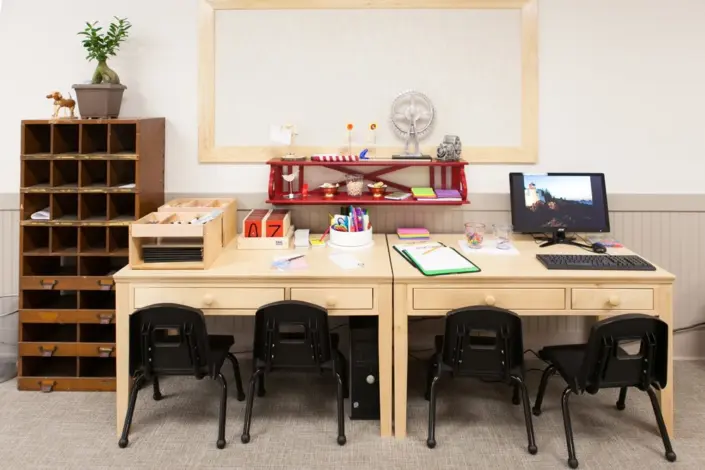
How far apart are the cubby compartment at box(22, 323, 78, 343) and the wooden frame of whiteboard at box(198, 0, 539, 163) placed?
3.78 feet

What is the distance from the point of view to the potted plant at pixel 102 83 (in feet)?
9.57

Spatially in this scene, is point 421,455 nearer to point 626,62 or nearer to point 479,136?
point 479,136

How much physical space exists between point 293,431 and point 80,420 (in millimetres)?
981

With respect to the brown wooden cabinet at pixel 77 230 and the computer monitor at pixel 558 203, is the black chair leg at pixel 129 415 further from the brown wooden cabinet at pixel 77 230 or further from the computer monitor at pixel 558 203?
the computer monitor at pixel 558 203

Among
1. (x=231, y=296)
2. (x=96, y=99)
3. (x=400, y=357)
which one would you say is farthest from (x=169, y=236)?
(x=400, y=357)

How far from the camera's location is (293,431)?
2.56 metres

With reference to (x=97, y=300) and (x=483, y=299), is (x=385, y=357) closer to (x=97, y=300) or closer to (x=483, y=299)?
(x=483, y=299)

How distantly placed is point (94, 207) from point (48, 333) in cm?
71

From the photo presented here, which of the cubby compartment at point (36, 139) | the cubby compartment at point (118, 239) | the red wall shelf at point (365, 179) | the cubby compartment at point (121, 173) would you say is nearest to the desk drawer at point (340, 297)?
the red wall shelf at point (365, 179)

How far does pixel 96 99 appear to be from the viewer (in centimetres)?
292

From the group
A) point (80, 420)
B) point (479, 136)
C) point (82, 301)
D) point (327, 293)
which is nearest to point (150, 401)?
point (80, 420)

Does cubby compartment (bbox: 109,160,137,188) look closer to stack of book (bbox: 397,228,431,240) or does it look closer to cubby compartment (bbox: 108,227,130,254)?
cubby compartment (bbox: 108,227,130,254)

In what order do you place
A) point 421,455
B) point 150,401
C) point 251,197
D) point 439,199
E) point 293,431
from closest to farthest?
point 421,455 < point 293,431 < point 150,401 < point 439,199 < point 251,197

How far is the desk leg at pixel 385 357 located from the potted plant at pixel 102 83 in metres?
1.69
